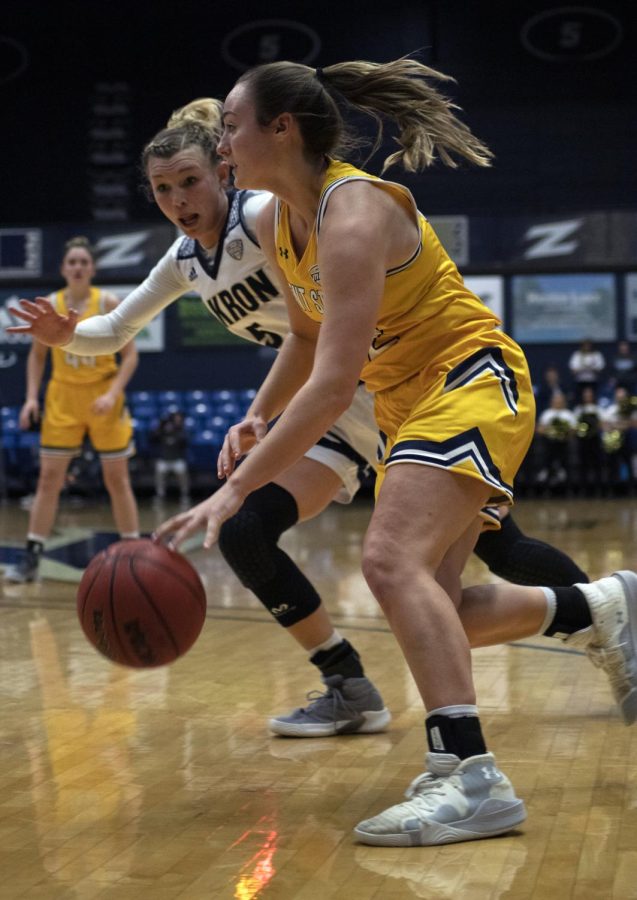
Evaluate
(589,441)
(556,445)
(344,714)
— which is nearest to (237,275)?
(344,714)

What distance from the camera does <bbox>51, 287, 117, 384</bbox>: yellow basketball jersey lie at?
7.15m

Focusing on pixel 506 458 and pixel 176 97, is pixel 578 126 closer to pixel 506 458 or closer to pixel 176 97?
pixel 176 97

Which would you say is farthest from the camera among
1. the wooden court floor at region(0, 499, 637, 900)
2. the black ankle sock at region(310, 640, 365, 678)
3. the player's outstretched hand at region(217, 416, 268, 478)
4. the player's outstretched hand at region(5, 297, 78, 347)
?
the black ankle sock at region(310, 640, 365, 678)

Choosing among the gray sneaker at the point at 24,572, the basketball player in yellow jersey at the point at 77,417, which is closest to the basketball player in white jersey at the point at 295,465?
the basketball player in yellow jersey at the point at 77,417

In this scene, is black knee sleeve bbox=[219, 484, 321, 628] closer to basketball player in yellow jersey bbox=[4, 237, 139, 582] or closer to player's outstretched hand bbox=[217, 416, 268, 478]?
player's outstretched hand bbox=[217, 416, 268, 478]

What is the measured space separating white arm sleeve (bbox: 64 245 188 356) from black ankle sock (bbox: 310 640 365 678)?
1.18 metres

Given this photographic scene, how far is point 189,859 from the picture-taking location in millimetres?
2316

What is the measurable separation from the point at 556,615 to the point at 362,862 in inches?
36.0

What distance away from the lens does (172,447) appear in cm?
1398

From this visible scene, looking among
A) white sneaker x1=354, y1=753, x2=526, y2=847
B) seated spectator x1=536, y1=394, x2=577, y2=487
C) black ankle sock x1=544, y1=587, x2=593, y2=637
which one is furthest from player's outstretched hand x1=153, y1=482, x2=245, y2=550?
seated spectator x1=536, y1=394, x2=577, y2=487

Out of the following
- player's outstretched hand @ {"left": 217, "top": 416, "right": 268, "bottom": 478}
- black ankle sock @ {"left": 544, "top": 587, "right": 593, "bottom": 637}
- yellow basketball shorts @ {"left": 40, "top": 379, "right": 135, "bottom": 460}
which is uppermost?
player's outstretched hand @ {"left": 217, "top": 416, "right": 268, "bottom": 478}

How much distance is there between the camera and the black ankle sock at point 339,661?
349 centimetres

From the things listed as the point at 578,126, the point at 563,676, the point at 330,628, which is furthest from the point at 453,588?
the point at 578,126

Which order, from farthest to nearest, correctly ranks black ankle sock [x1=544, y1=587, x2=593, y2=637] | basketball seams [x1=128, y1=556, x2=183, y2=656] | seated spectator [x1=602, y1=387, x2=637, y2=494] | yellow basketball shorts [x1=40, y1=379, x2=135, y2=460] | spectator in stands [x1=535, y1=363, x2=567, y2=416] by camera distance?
spectator in stands [x1=535, y1=363, x2=567, y2=416] → seated spectator [x1=602, y1=387, x2=637, y2=494] → yellow basketball shorts [x1=40, y1=379, x2=135, y2=460] → black ankle sock [x1=544, y1=587, x2=593, y2=637] → basketball seams [x1=128, y1=556, x2=183, y2=656]
